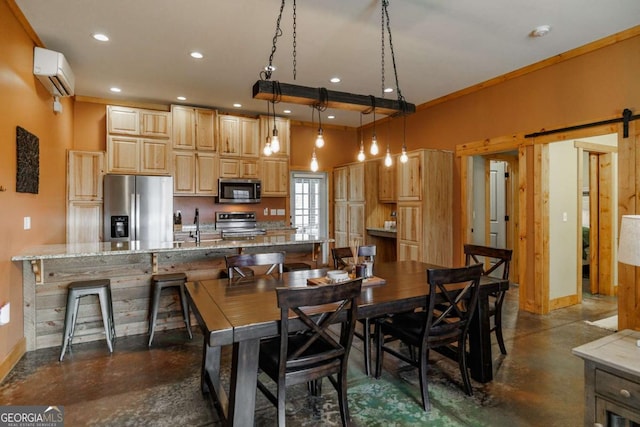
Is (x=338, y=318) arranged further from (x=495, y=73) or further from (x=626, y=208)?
(x=495, y=73)

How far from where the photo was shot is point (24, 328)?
306cm

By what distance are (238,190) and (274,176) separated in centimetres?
70

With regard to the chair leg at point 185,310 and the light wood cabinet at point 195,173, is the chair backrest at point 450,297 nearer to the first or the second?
the chair leg at point 185,310

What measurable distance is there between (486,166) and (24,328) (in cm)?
608

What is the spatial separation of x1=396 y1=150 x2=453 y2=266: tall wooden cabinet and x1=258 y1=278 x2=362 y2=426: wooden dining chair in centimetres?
319

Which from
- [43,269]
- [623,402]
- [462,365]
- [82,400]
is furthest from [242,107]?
[623,402]


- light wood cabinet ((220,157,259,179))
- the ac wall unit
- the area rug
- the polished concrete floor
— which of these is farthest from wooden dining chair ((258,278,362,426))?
light wood cabinet ((220,157,259,179))

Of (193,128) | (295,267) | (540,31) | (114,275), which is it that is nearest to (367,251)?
(295,267)

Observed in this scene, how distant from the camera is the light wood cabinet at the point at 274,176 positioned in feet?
19.9

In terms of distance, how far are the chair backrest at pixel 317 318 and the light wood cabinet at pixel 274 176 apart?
167 inches

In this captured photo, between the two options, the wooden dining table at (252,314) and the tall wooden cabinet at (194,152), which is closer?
the wooden dining table at (252,314)

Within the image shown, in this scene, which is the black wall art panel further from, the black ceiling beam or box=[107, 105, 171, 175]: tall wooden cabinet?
the black ceiling beam

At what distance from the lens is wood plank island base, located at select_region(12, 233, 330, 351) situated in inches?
121

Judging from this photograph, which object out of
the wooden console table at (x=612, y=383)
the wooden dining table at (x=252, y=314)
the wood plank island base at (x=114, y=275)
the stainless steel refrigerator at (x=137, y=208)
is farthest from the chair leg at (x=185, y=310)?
the wooden console table at (x=612, y=383)
